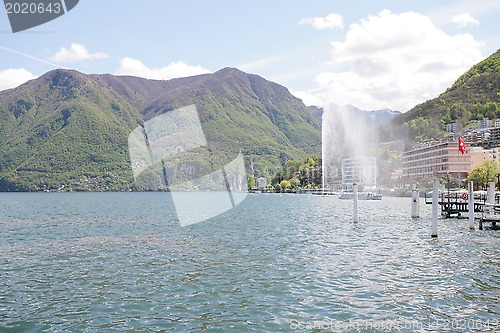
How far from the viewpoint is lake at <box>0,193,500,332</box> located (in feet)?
52.3

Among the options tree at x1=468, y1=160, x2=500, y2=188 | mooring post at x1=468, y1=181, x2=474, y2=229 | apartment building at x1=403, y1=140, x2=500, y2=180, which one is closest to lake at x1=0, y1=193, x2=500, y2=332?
mooring post at x1=468, y1=181, x2=474, y2=229

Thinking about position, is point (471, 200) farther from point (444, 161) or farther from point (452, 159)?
point (444, 161)

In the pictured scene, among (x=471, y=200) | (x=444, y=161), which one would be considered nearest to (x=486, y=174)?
(x=444, y=161)

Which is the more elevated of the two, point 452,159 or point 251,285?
point 452,159

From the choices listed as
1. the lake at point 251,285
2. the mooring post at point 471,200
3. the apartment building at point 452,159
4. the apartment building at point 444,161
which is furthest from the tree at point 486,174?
the lake at point 251,285

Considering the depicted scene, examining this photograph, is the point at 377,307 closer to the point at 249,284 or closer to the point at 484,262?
the point at 249,284

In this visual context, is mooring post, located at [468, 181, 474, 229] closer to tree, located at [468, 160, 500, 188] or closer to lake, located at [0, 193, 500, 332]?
lake, located at [0, 193, 500, 332]

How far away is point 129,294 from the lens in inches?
776

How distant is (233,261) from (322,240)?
43.2 feet

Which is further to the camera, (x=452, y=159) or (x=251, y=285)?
(x=452, y=159)

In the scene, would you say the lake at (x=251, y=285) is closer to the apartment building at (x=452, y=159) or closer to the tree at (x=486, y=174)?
the tree at (x=486, y=174)

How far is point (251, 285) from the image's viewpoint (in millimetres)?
21156

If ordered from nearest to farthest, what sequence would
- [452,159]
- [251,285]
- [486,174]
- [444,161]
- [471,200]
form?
[251,285] → [471,200] → [486,174] → [452,159] → [444,161]

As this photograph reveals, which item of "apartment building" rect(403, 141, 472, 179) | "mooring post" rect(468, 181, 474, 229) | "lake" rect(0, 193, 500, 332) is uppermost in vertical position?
"apartment building" rect(403, 141, 472, 179)
